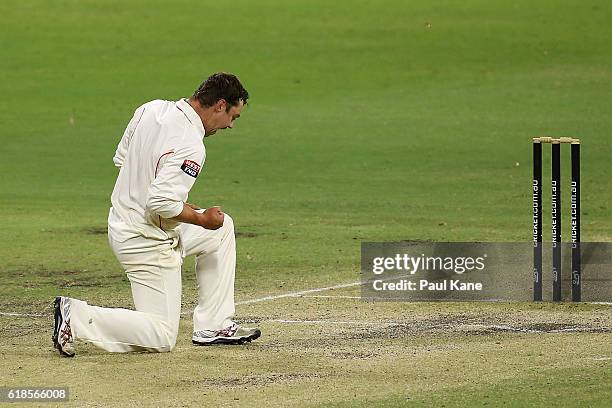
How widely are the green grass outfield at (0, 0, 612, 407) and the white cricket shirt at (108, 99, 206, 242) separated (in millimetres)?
824

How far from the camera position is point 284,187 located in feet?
65.5

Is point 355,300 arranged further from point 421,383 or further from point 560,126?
point 560,126

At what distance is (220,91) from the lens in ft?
29.9

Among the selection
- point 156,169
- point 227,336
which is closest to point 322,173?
point 227,336

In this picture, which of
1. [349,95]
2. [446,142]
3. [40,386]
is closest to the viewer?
[40,386]

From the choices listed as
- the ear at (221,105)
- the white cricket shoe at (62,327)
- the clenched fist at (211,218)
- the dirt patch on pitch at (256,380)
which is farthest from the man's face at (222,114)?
the dirt patch on pitch at (256,380)

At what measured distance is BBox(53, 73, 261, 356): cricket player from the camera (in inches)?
350

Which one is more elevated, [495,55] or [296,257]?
[495,55]

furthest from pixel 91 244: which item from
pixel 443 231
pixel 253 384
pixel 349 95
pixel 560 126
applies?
pixel 349 95

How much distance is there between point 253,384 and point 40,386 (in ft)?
3.86

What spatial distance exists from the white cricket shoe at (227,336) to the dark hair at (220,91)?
142 cm

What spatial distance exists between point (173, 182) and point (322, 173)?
491 inches

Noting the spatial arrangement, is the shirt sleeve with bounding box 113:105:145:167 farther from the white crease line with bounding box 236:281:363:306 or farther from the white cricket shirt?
the white crease line with bounding box 236:281:363:306

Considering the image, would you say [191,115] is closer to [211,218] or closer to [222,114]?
[222,114]
